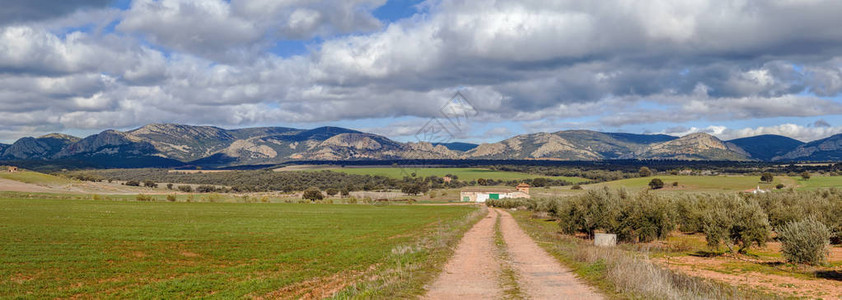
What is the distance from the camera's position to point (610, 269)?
21734mm

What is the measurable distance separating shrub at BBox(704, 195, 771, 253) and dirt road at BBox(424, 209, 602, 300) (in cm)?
1165

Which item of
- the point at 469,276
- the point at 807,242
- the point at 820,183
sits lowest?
the point at 469,276

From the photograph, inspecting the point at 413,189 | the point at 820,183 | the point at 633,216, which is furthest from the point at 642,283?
the point at 413,189

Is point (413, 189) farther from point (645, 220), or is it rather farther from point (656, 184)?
point (645, 220)

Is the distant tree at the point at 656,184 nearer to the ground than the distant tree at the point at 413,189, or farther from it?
farther from it

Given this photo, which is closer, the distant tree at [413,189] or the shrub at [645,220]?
the shrub at [645,220]

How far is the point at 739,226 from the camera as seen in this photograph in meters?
33.9

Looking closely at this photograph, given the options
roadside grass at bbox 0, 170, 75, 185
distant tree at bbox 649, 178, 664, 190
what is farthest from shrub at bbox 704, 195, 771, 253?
roadside grass at bbox 0, 170, 75, 185

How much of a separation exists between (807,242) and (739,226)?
7114 millimetres

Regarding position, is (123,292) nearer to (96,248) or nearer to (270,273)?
(270,273)

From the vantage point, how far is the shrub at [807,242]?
26594 millimetres

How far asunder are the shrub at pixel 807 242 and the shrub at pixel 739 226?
558cm

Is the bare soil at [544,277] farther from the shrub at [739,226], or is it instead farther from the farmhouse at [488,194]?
the farmhouse at [488,194]

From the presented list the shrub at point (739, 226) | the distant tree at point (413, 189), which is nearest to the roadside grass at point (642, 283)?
the shrub at point (739, 226)
